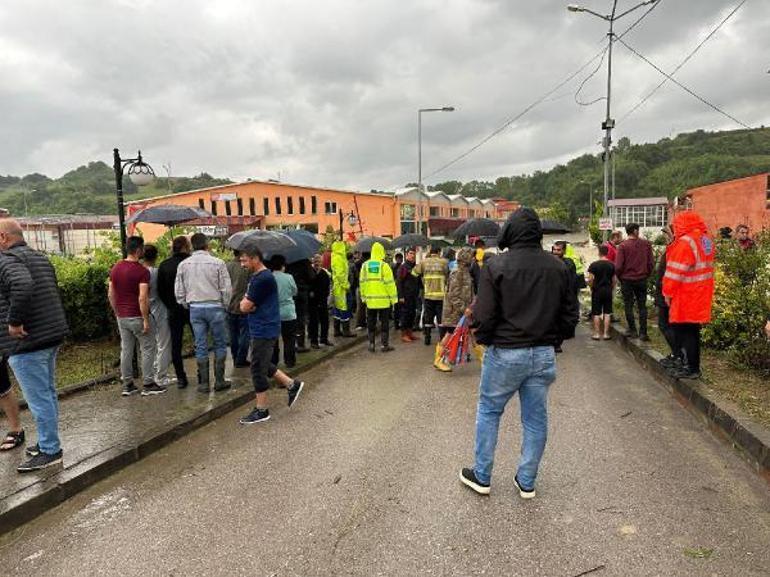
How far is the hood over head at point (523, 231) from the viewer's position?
3.60 meters

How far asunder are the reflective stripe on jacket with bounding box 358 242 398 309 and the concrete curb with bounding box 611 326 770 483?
13.7 feet

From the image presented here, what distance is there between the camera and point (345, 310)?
33.7 feet

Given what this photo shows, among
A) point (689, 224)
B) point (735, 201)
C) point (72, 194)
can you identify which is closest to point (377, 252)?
point (689, 224)

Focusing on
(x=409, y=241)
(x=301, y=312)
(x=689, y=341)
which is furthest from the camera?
(x=409, y=241)

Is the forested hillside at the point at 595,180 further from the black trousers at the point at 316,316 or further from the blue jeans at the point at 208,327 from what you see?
the blue jeans at the point at 208,327

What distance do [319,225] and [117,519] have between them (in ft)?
171

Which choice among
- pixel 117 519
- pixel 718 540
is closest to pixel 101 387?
pixel 117 519

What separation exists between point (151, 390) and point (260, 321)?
1.85m

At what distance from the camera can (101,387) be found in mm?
6801

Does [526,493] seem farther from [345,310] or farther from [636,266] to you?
[345,310]

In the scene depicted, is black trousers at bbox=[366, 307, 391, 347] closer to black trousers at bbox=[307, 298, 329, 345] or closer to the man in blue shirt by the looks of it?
black trousers at bbox=[307, 298, 329, 345]

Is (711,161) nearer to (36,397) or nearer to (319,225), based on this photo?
(319,225)

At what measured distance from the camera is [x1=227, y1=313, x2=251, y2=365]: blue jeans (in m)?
7.43

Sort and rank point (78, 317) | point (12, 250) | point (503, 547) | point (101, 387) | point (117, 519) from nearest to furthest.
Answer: point (503, 547) < point (117, 519) < point (12, 250) < point (101, 387) < point (78, 317)
